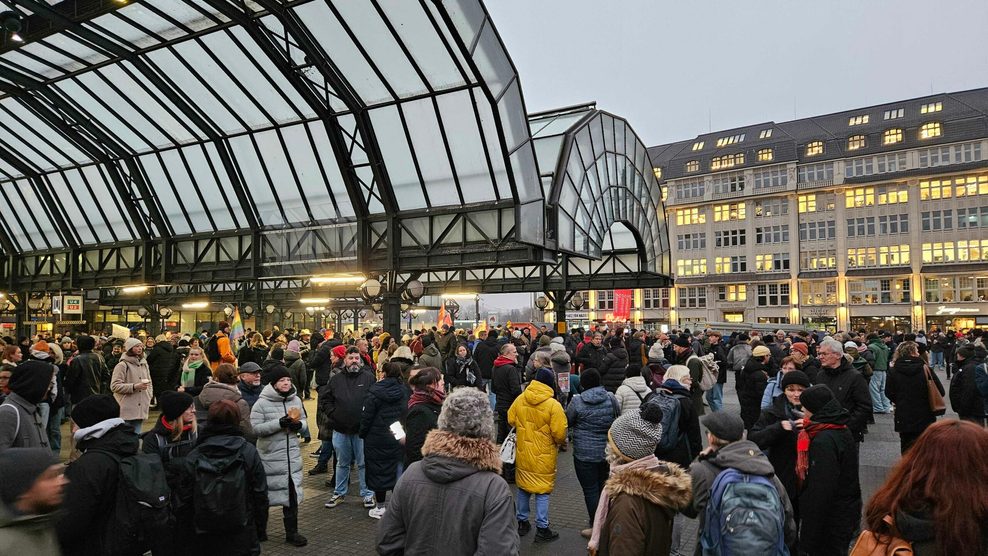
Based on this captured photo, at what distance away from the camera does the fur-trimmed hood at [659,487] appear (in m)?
3.63

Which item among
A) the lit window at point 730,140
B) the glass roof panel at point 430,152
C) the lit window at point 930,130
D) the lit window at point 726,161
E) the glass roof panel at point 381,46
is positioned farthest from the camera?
the lit window at point 730,140

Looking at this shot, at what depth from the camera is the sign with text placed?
844 inches

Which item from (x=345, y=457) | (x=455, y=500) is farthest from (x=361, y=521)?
(x=455, y=500)

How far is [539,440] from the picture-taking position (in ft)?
21.7

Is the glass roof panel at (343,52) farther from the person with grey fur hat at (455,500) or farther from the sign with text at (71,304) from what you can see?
the sign with text at (71,304)

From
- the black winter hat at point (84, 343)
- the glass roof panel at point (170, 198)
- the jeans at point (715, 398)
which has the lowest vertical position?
the jeans at point (715, 398)

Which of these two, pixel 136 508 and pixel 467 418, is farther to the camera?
pixel 136 508

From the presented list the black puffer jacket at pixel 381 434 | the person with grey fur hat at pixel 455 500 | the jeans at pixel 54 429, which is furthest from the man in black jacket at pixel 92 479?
the jeans at pixel 54 429

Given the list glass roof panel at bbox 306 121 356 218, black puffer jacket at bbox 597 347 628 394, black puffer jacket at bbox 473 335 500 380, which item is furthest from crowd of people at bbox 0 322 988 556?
glass roof panel at bbox 306 121 356 218

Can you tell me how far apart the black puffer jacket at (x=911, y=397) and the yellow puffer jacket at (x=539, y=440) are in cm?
606

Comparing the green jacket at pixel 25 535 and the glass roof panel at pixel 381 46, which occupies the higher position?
the glass roof panel at pixel 381 46

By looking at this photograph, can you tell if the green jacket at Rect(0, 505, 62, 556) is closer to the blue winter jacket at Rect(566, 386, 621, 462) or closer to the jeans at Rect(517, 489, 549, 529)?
the jeans at Rect(517, 489, 549, 529)

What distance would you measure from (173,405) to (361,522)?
3.26 metres

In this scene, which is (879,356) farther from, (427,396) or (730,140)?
(730,140)
